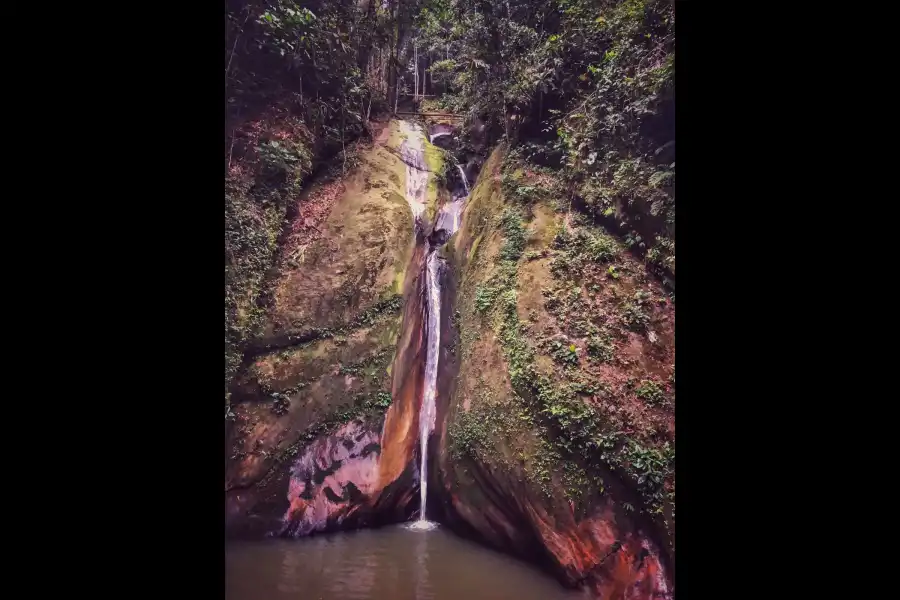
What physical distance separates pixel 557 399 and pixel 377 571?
2.31m

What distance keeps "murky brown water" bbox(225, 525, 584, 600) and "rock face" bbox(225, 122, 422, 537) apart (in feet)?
0.92

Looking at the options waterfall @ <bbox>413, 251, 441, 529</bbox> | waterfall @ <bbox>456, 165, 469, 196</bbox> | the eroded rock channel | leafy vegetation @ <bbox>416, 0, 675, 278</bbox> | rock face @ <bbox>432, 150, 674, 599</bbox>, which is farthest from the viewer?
waterfall @ <bbox>456, 165, 469, 196</bbox>

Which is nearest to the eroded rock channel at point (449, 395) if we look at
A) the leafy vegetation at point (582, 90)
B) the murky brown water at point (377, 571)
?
the murky brown water at point (377, 571)

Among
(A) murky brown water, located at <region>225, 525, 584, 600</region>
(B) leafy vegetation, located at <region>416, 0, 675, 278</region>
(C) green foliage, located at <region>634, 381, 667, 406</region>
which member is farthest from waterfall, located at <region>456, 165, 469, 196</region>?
(A) murky brown water, located at <region>225, 525, 584, 600</region>

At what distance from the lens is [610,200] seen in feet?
14.8

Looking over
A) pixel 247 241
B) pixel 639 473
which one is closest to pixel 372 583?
pixel 639 473

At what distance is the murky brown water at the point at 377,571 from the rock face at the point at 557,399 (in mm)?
270

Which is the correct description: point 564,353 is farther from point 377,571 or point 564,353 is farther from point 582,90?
point 582,90

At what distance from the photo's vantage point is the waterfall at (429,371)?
5027 mm

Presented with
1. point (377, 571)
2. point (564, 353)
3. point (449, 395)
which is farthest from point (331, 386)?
point (564, 353)

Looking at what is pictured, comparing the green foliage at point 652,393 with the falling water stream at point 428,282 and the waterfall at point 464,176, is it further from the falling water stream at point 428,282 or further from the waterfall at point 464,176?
the waterfall at point 464,176

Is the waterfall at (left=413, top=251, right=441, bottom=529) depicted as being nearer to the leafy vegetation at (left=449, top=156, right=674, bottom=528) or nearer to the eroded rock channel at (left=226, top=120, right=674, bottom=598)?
the eroded rock channel at (left=226, top=120, right=674, bottom=598)

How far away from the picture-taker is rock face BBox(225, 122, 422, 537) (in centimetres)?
437
